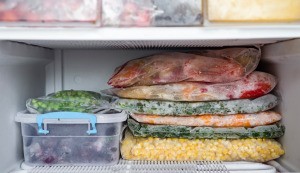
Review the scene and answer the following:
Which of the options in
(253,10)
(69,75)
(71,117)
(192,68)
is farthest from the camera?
(69,75)

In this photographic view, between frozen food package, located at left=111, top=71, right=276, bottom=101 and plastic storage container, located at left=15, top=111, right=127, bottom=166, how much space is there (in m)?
0.11

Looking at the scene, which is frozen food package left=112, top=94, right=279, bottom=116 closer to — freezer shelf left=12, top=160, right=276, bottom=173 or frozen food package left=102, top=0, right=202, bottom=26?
freezer shelf left=12, top=160, right=276, bottom=173

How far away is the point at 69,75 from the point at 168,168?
0.55 m

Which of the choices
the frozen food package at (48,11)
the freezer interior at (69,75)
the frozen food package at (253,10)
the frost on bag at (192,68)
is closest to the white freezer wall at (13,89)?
the freezer interior at (69,75)

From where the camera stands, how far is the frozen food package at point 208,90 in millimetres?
1070

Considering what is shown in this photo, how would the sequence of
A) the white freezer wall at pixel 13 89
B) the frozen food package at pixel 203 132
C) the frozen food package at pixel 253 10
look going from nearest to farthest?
1. the frozen food package at pixel 253 10
2. the white freezer wall at pixel 13 89
3. the frozen food package at pixel 203 132

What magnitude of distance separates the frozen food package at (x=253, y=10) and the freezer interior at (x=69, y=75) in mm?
136

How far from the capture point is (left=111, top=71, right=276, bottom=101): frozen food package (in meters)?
1.07

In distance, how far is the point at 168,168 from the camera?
39.4 inches

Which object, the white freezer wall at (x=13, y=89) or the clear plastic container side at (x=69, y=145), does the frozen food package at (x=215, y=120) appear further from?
the white freezer wall at (x=13, y=89)

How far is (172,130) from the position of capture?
1072 mm

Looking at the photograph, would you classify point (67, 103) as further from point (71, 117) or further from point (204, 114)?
point (204, 114)

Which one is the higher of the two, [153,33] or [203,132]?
[153,33]

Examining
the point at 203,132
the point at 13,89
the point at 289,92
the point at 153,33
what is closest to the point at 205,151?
the point at 203,132
